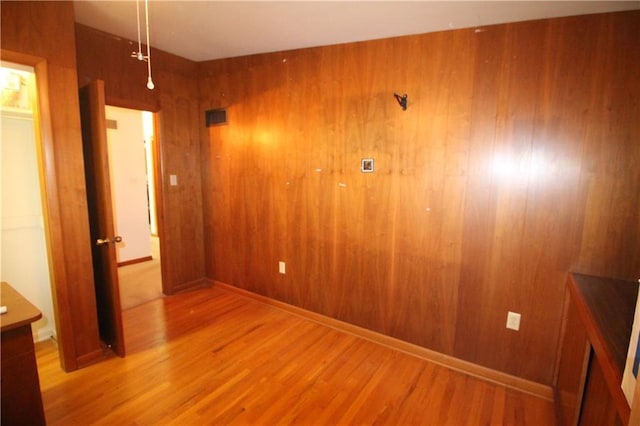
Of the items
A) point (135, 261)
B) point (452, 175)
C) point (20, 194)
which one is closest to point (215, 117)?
point (20, 194)

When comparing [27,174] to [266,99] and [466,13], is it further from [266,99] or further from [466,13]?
[466,13]

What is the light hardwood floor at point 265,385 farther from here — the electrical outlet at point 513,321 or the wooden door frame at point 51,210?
the electrical outlet at point 513,321

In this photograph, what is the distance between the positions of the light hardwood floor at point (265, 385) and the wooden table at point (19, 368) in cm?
45

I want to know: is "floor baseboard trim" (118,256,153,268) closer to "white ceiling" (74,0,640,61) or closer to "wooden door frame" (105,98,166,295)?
"wooden door frame" (105,98,166,295)

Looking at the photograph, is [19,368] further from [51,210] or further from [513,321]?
[513,321]

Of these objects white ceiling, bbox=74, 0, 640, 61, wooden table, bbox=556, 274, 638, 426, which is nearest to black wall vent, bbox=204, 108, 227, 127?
white ceiling, bbox=74, 0, 640, 61

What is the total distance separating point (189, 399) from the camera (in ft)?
6.17

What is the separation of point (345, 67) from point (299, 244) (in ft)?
5.27

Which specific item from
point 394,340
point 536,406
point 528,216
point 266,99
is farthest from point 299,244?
point 536,406

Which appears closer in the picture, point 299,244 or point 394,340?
point 394,340

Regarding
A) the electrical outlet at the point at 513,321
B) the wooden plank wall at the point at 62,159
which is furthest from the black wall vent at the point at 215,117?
the electrical outlet at the point at 513,321

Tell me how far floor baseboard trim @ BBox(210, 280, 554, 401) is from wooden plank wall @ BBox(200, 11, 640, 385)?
0.05m

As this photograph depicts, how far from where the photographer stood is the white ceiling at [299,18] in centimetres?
181

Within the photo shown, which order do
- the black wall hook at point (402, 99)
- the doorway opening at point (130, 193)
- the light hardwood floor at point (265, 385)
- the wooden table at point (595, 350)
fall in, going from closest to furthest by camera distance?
the wooden table at point (595, 350)
the light hardwood floor at point (265, 385)
the black wall hook at point (402, 99)
the doorway opening at point (130, 193)
